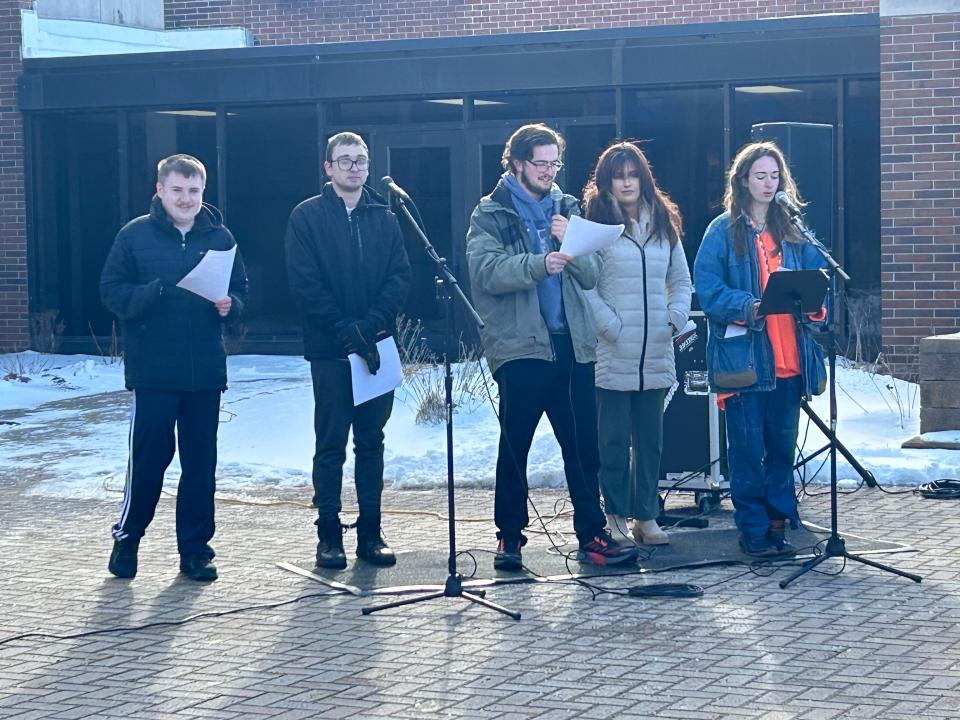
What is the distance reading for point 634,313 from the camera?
7.79m

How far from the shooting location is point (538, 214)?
7.45 metres

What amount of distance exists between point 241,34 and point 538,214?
16227mm

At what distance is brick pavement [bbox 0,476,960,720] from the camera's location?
5211 mm

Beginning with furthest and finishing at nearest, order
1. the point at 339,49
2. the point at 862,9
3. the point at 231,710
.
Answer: the point at 862,9 < the point at 339,49 < the point at 231,710

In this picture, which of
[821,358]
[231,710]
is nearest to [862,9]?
[821,358]

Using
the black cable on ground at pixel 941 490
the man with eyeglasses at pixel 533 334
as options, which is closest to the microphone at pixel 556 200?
the man with eyeglasses at pixel 533 334

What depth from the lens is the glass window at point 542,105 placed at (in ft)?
56.8

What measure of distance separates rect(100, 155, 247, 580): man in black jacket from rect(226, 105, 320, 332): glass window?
11.2 meters

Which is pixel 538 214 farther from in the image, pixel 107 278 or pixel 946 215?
pixel 946 215

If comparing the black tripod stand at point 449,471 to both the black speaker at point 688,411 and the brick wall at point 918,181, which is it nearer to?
the black speaker at point 688,411

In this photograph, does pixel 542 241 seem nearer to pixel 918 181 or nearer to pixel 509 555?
pixel 509 555

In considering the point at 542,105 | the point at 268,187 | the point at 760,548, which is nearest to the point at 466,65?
the point at 542,105

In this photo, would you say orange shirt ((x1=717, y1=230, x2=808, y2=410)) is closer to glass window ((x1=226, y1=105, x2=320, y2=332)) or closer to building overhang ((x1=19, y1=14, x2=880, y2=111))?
building overhang ((x1=19, y1=14, x2=880, y2=111))

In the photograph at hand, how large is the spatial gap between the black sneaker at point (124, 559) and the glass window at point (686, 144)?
34.1 ft
